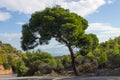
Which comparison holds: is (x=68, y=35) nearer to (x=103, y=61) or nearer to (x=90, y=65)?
(x=90, y=65)

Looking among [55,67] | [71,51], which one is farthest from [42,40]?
[55,67]

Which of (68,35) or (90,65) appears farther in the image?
(90,65)

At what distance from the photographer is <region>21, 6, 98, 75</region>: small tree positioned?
29464 millimetres

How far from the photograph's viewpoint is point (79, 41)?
99.9ft

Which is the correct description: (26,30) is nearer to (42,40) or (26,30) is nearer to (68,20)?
(42,40)

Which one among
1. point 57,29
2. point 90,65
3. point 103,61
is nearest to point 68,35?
point 57,29

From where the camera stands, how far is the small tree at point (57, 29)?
29.5m

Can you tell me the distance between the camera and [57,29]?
29.9 metres

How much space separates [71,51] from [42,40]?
10.7 ft

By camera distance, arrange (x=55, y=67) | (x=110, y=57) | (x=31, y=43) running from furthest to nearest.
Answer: (x=55, y=67) < (x=110, y=57) < (x=31, y=43)

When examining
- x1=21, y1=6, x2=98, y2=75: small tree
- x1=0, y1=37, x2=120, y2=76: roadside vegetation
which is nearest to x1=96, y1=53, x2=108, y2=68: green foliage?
x1=0, y1=37, x2=120, y2=76: roadside vegetation

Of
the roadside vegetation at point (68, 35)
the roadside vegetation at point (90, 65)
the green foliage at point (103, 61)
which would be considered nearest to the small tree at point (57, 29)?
the roadside vegetation at point (68, 35)

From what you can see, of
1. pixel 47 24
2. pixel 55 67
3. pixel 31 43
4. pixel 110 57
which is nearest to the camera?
pixel 47 24

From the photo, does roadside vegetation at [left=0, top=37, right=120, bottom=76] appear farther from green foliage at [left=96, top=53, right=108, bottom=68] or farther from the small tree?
the small tree
